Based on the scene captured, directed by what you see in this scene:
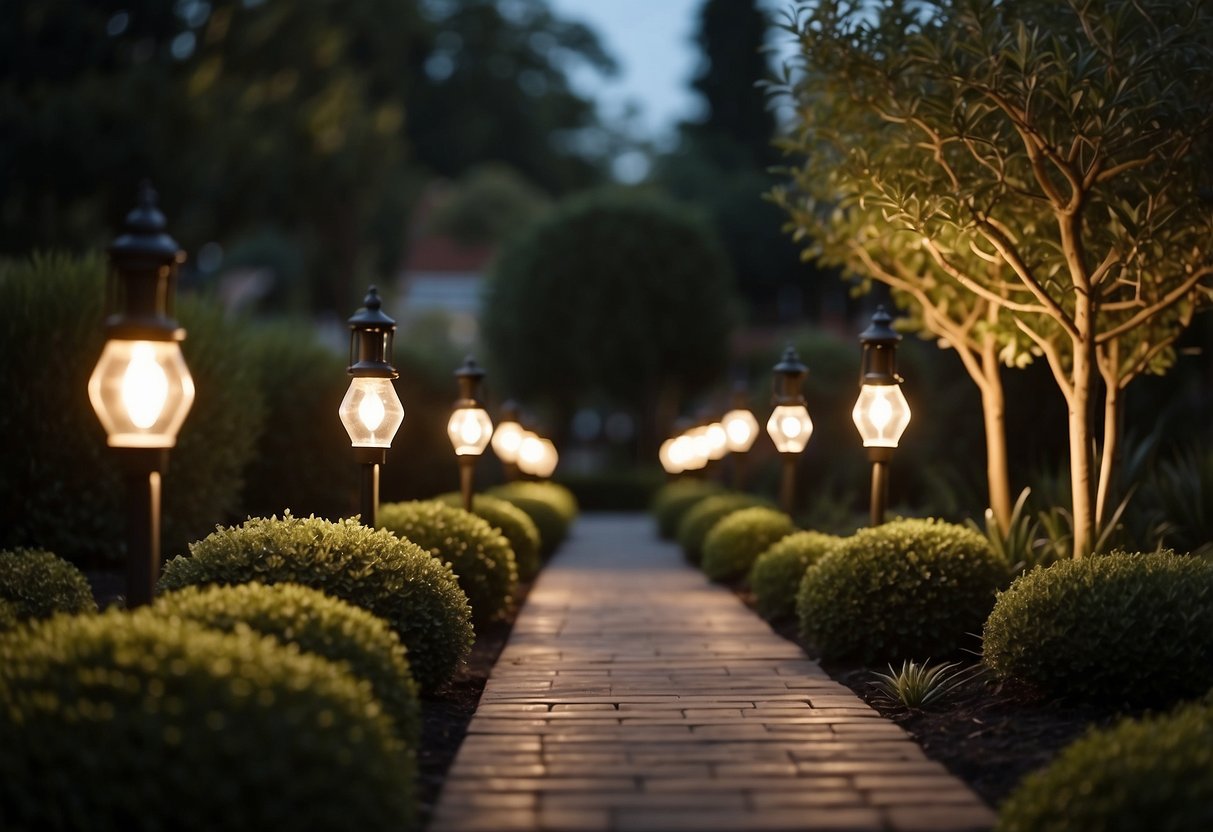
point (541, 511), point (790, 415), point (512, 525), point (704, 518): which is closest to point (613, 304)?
point (541, 511)

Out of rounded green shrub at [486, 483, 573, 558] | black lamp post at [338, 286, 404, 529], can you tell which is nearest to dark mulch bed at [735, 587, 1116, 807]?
black lamp post at [338, 286, 404, 529]

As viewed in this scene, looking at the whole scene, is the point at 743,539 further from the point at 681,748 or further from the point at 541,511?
the point at 681,748

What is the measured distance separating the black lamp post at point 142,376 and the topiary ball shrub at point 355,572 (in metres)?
1.20

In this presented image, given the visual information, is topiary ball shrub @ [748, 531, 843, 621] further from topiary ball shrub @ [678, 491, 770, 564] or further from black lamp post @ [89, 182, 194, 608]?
black lamp post @ [89, 182, 194, 608]

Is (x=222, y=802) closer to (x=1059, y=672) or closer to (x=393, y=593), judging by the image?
(x=393, y=593)

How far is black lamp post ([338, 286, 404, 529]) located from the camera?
7.81 m

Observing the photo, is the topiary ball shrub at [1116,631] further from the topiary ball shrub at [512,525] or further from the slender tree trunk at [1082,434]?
the topiary ball shrub at [512,525]

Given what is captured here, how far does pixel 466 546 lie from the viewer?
31.8 ft

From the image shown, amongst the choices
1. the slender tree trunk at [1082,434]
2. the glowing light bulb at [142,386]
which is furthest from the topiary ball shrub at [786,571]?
the glowing light bulb at [142,386]

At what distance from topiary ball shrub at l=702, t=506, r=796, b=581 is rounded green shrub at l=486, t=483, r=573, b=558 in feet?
12.1

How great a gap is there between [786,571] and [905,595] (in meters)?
2.60

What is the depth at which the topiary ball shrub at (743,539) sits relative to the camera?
14.1 metres

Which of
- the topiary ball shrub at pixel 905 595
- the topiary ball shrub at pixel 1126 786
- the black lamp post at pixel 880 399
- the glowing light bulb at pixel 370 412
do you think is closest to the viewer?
the topiary ball shrub at pixel 1126 786

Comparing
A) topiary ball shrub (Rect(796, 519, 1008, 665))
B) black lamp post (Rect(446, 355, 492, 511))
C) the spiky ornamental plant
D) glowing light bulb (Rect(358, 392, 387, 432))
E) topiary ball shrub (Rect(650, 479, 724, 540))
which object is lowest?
topiary ball shrub (Rect(650, 479, 724, 540))
